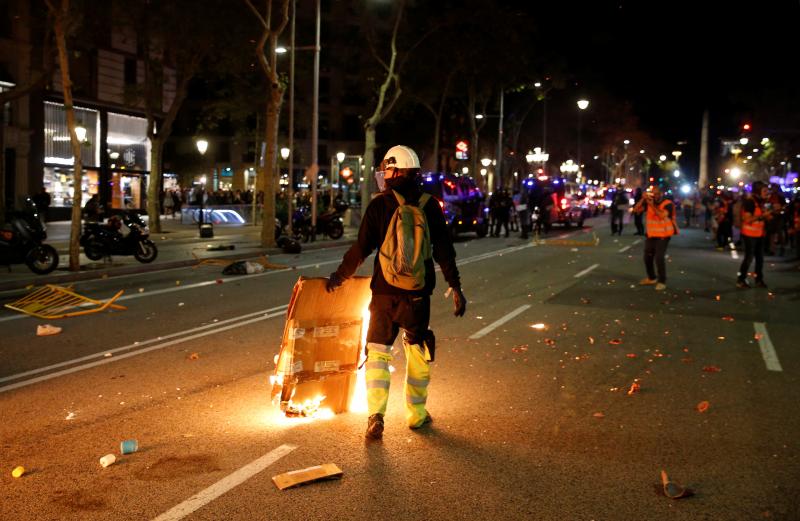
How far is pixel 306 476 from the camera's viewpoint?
465cm

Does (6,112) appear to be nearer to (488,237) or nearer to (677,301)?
(488,237)

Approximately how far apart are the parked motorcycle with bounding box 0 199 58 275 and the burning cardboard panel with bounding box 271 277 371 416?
444 inches

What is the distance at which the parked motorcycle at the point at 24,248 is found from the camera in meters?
15.2

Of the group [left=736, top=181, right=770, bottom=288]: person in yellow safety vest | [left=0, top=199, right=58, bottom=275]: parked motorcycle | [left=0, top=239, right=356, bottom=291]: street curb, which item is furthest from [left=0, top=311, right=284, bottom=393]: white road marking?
[left=736, top=181, right=770, bottom=288]: person in yellow safety vest

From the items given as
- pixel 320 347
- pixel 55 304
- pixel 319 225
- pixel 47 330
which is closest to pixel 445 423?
pixel 320 347

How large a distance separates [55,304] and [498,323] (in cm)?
642

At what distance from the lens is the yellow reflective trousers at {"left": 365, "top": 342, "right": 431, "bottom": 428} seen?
5.44m

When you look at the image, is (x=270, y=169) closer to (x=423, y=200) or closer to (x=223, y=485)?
(x=423, y=200)

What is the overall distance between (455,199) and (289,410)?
73.5 ft

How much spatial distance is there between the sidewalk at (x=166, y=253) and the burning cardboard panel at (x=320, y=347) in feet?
33.5

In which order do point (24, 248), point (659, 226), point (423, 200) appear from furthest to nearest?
point (24, 248) < point (659, 226) < point (423, 200)

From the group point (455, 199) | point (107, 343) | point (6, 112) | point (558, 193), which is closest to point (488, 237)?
point (455, 199)

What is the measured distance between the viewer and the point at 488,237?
3006cm

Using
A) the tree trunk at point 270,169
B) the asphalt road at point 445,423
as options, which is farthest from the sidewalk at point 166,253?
the asphalt road at point 445,423
